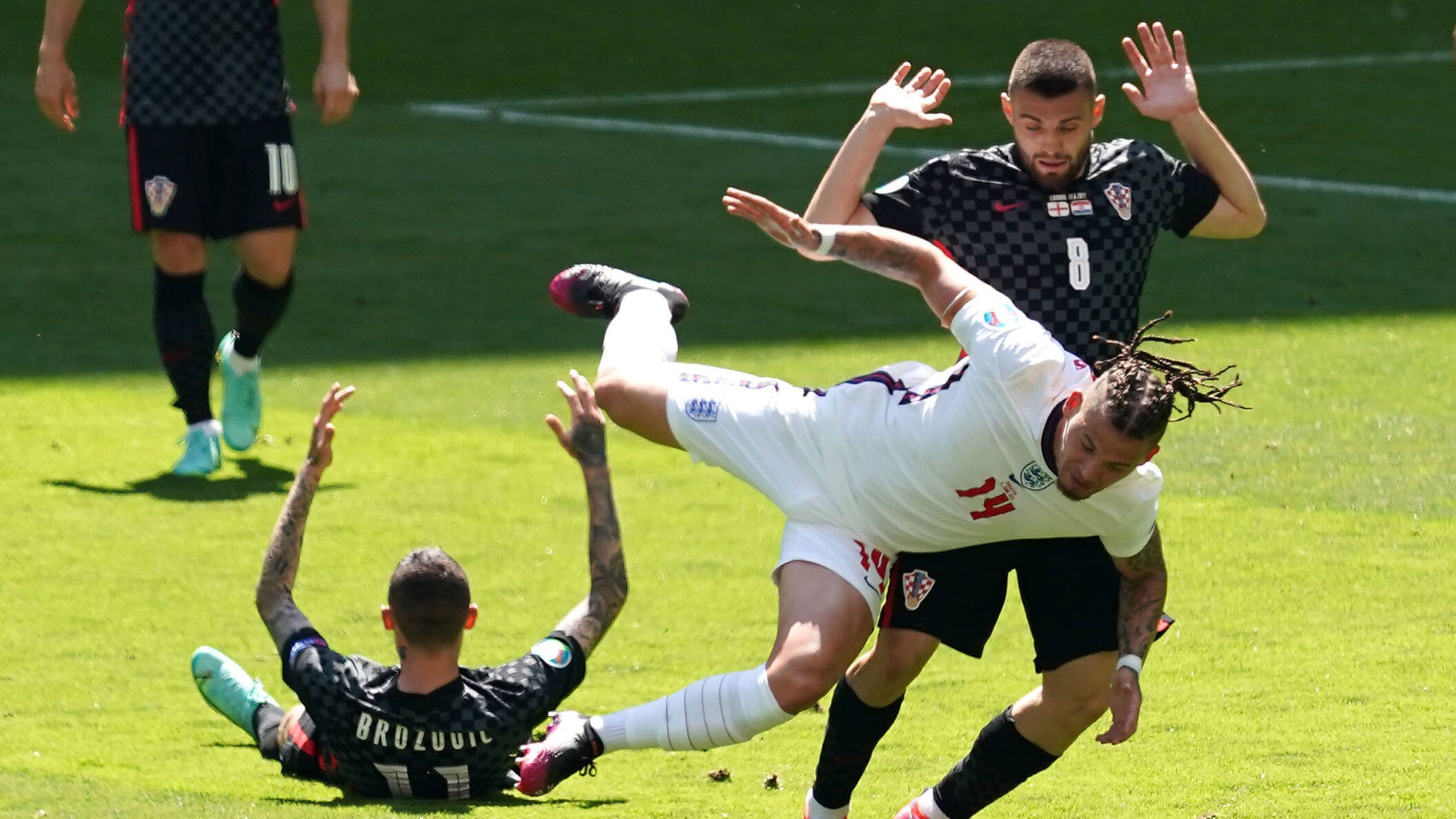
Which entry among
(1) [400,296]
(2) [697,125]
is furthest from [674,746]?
(2) [697,125]

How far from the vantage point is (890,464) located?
4938mm

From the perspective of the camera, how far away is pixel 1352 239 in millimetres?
12258

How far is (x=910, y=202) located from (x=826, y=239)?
1.92 feet

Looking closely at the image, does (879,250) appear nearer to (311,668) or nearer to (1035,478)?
(1035,478)

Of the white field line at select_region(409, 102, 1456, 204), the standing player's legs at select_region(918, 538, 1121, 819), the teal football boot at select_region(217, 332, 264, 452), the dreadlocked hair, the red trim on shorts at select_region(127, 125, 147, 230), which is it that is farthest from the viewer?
the white field line at select_region(409, 102, 1456, 204)

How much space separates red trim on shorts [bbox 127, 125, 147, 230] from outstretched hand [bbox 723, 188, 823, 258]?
156 inches

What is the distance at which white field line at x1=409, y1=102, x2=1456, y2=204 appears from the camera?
13406 mm

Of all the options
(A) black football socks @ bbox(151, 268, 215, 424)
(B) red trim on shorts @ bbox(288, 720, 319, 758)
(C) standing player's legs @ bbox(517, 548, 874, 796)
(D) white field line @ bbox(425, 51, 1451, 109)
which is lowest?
(D) white field line @ bbox(425, 51, 1451, 109)

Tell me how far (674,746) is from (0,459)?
4.57 m

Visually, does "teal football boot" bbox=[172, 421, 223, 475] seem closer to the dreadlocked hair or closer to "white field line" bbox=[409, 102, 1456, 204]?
the dreadlocked hair

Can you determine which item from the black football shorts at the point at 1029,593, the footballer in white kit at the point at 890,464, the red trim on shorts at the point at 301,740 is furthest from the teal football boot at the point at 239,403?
the black football shorts at the point at 1029,593

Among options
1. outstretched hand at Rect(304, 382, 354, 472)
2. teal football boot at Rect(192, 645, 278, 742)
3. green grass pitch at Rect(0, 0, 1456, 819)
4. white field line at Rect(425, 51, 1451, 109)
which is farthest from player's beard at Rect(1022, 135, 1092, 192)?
white field line at Rect(425, 51, 1451, 109)

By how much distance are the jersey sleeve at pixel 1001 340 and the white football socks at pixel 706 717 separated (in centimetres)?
86

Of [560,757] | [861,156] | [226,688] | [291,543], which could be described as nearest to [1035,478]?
[861,156]
